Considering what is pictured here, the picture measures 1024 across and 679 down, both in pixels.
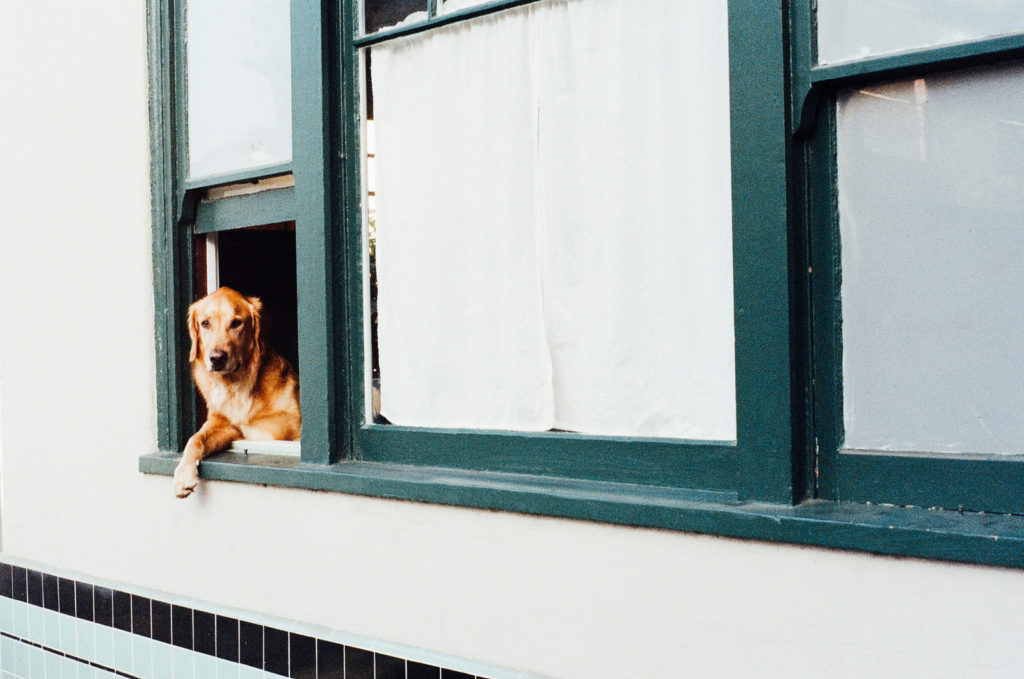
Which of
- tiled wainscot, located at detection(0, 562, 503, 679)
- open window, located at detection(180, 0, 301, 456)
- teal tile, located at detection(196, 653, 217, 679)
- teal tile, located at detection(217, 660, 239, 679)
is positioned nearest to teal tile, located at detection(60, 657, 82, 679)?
tiled wainscot, located at detection(0, 562, 503, 679)

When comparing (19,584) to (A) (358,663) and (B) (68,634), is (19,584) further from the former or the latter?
(A) (358,663)

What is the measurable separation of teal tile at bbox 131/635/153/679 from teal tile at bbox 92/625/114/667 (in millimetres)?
142

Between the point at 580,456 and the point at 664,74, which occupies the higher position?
the point at 664,74

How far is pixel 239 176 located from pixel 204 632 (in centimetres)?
166

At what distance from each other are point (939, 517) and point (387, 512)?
5.16 ft

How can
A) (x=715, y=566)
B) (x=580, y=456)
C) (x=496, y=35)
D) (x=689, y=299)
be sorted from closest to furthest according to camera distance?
(x=715, y=566) → (x=689, y=299) → (x=580, y=456) → (x=496, y=35)

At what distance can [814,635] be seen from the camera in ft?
6.74

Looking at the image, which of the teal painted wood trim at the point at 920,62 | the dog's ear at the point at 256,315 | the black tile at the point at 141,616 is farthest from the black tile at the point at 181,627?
the teal painted wood trim at the point at 920,62

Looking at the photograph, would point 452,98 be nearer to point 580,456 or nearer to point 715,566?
point 580,456

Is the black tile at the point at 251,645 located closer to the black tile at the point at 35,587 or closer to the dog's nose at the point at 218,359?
the dog's nose at the point at 218,359

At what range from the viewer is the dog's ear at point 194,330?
140 inches

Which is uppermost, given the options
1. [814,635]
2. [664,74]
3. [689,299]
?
[664,74]

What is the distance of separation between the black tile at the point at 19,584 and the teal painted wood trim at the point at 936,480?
3583 mm

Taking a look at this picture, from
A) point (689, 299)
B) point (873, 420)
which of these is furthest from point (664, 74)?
point (873, 420)
